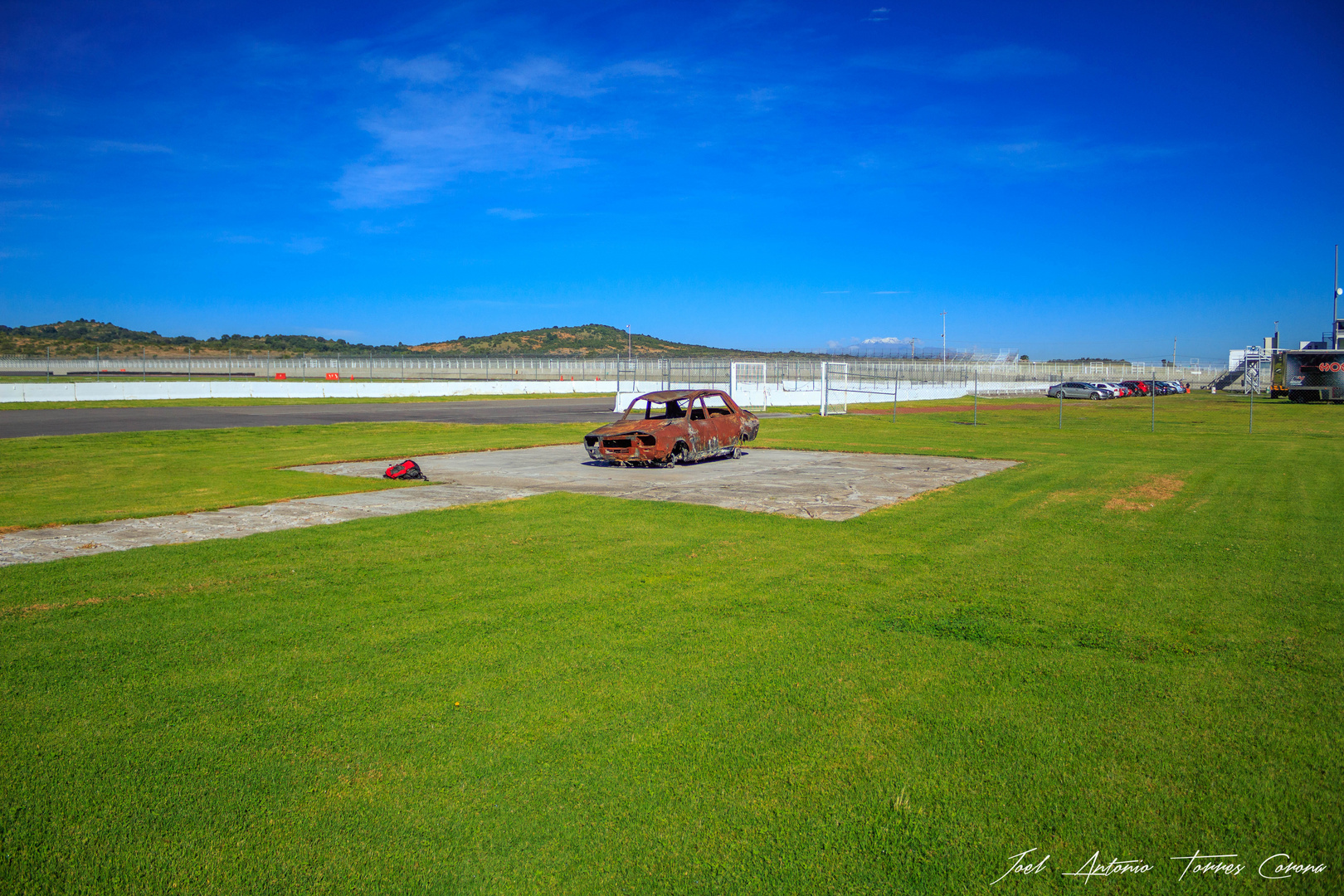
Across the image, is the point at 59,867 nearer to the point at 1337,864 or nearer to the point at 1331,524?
the point at 1337,864

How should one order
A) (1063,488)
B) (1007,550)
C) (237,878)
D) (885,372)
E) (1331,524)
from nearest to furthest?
1. (237,878)
2. (1007,550)
3. (1331,524)
4. (1063,488)
5. (885,372)

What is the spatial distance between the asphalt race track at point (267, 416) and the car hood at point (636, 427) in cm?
1437

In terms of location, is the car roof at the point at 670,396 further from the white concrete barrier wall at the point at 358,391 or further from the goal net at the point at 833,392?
the goal net at the point at 833,392

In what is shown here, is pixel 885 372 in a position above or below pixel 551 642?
above

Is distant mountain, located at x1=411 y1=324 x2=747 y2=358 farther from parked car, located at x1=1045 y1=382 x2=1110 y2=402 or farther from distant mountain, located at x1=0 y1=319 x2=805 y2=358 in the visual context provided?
parked car, located at x1=1045 y1=382 x2=1110 y2=402

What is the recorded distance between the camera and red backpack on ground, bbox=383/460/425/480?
14.0m

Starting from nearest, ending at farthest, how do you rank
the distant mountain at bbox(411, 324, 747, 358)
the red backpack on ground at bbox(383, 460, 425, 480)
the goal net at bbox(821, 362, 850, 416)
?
the red backpack on ground at bbox(383, 460, 425, 480) < the goal net at bbox(821, 362, 850, 416) < the distant mountain at bbox(411, 324, 747, 358)

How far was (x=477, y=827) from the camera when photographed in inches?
129

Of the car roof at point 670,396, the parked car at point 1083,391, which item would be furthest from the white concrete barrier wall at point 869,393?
the car roof at point 670,396

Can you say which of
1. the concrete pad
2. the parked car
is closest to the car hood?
the concrete pad

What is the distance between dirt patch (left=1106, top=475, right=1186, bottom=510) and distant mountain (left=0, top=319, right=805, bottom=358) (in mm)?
76990

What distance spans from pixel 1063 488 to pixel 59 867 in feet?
41.9

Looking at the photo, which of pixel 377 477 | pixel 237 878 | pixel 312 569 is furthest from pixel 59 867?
pixel 377 477

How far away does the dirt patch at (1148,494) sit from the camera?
36.0 ft
